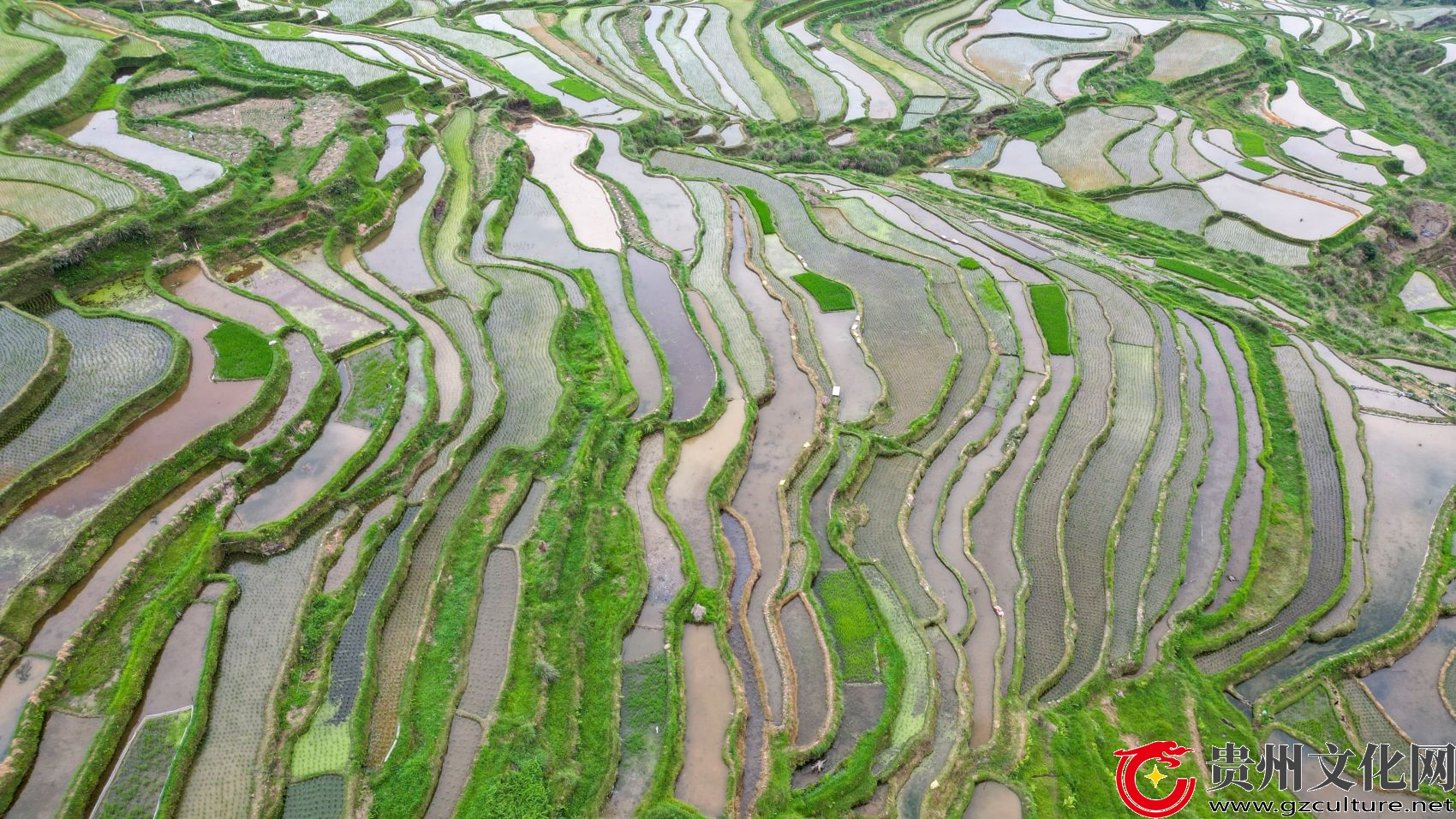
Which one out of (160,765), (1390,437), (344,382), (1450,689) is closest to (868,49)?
(1390,437)

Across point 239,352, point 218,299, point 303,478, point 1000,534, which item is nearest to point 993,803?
point 1000,534

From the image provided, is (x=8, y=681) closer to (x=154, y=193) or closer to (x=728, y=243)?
(x=154, y=193)

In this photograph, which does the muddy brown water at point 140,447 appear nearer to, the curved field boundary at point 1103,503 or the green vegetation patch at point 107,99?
the green vegetation patch at point 107,99

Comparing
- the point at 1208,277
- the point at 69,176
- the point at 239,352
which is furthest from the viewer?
the point at 1208,277

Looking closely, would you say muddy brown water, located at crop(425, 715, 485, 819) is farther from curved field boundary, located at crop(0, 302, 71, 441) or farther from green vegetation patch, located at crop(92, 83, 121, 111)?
green vegetation patch, located at crop(92, 83, 121, 111)

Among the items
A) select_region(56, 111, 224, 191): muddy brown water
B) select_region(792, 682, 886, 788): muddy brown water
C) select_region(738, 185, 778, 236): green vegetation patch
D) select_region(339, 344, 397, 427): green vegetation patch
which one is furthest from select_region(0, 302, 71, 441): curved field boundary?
select_region(738, 185, 778, 236): green vegetation patch

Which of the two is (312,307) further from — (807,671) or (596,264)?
(807,671)

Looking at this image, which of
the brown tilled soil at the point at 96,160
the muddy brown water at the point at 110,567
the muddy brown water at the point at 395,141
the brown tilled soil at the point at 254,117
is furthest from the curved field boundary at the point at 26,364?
the brown tilled soil at the point at 254,117
